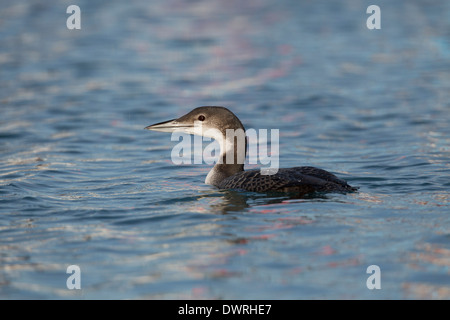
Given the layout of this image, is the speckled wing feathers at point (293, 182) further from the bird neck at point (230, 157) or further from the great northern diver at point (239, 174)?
the bird neck at point (230, 157)

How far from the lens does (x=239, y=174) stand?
25.5 feet

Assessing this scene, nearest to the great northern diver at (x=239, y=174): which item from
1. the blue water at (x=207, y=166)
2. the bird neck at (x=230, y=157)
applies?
the bird neck at (x=230, y=157)

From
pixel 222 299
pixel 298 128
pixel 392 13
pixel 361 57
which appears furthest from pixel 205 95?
pixel 222 299

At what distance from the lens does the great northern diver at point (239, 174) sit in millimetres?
7250

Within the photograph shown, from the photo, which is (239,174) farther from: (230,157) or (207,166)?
(207,166)

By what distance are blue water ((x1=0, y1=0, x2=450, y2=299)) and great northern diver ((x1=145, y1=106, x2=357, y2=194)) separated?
14cm

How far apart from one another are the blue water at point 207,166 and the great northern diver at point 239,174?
0.14 m

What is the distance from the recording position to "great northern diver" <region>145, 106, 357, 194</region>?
7.25 meters

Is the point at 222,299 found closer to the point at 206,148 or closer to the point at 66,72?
the point at 206,148

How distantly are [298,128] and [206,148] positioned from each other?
166cm

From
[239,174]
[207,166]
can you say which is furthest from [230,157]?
[207,166]

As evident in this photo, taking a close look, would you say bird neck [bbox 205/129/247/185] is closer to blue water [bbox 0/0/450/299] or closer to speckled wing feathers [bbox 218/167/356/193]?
blue water [bbox 0/0/450/299]

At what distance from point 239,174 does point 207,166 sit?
6.00 feet

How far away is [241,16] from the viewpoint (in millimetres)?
18828
